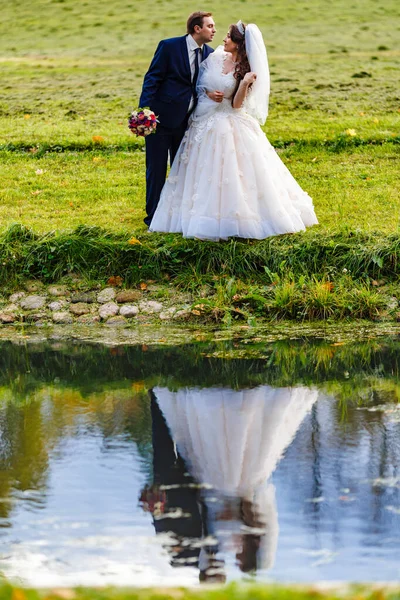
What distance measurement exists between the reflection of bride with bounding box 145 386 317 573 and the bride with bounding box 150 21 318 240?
266cm

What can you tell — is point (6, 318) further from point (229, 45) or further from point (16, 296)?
point (229, 45)

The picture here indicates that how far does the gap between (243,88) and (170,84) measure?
26.9 inches

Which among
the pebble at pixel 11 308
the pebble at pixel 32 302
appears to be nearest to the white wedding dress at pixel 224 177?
the pebble at pixel 32 302

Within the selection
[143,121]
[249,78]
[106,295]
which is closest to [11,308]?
[106,295]

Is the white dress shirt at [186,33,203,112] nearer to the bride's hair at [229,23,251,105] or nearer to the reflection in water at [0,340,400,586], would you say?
the bride's hair at [229,23,251,105]

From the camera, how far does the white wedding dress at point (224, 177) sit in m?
8.59

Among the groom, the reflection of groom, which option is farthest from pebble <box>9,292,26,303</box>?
the reflection of groom

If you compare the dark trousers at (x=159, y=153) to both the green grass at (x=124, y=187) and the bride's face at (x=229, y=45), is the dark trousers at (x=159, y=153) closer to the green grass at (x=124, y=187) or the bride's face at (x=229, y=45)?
the green grass at (x=124, y=187)

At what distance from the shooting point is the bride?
28.0ft

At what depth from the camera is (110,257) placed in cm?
866

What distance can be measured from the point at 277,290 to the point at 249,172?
128 cm

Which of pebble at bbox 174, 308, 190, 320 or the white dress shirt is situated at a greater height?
the white dress shirt

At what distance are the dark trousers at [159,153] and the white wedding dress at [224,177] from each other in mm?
176

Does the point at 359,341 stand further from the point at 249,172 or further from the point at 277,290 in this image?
the point at 249,172
